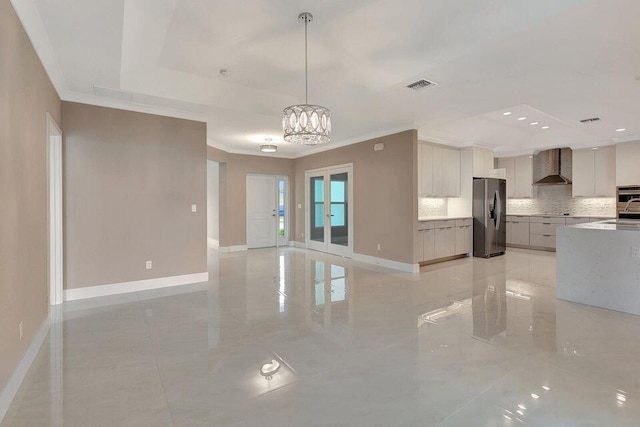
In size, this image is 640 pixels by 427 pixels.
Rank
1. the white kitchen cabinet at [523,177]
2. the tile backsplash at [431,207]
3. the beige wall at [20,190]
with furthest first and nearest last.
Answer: the white kitchen cabinet at [523,177] → the tile backsplash at [431,207] → the beige wall at [20,190]

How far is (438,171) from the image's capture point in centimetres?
729

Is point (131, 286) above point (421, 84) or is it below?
below

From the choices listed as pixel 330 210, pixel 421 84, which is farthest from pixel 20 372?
pixel 330 210

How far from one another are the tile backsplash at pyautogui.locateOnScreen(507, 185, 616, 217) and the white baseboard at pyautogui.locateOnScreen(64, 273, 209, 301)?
28.1 feet

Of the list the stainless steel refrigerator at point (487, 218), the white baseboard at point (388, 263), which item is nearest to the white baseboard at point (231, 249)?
the white baseboard at point (388, 263)

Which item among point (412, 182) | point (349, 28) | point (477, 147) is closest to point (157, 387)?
point (349, 28)

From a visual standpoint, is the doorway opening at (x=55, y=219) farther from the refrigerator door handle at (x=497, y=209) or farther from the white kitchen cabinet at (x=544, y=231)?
the white kitchen cabinet at (x=544, y=231)

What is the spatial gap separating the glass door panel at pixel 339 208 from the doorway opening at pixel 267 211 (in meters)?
1.91

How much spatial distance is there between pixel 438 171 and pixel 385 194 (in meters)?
1.63

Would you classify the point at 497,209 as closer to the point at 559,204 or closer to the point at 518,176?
the point at 518,176

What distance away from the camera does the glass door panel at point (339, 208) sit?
7633mm

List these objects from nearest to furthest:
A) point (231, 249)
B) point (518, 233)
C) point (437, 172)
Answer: point (437, 172) < point (231, 249) < point (518, 233)

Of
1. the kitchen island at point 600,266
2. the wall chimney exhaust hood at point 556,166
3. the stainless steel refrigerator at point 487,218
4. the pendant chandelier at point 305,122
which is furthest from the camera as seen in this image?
the wall chimney exhaust hood at point 556,166

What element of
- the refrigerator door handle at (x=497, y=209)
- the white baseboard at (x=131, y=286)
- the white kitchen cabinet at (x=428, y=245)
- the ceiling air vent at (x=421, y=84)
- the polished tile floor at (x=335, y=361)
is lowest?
the polished tile floor at (x=335, y=361)
